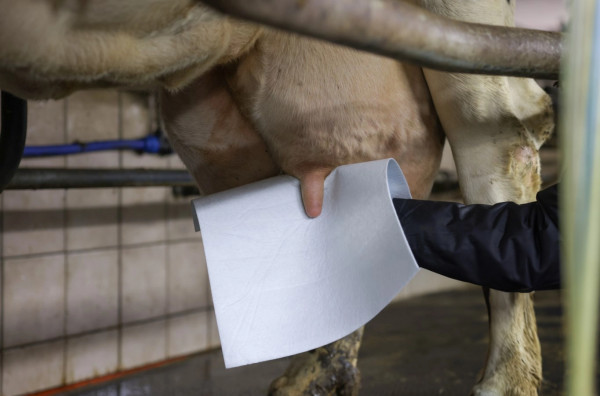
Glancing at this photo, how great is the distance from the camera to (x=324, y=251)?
2.94 ft

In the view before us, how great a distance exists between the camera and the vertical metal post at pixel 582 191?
25 cm

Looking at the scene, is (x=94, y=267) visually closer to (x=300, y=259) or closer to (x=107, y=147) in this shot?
(x=107, y=147)

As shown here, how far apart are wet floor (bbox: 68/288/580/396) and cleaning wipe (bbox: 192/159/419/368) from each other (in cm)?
60

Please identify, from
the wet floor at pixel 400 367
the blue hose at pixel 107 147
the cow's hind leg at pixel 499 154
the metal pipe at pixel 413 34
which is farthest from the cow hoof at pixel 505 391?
the blue hose at pixel 107 147

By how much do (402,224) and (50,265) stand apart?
1274 mm

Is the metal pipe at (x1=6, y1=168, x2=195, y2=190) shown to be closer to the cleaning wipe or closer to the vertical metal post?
the cleaning wipe

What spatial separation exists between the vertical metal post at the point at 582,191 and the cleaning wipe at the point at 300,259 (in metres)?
0.50

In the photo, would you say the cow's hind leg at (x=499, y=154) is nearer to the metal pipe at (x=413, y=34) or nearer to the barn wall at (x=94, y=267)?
the metal pipe at (x=413, y=34)

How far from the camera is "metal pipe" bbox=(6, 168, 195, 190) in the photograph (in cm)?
125

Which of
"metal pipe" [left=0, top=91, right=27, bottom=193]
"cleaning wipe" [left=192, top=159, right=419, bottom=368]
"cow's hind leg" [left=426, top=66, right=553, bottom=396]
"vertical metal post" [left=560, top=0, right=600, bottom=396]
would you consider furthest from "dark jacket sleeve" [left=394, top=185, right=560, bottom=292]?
"metal pipe" [left=0, top=91, right=27, bottom=193]

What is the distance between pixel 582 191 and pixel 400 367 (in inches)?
58.0

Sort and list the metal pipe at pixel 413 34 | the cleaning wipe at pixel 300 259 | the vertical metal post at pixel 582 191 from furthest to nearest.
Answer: the cleaning wipe at pixel 300 259 < the metal pipe at pixel 413 34 < the vertical metal post at pixel 582 191

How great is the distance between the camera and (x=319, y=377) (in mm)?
1287

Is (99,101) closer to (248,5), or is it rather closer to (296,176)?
(296,176)
